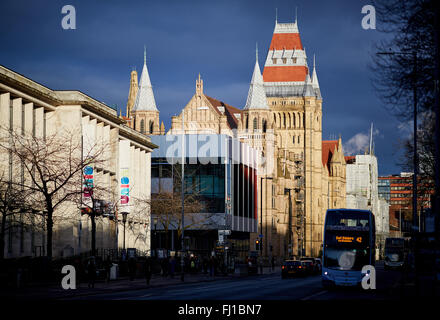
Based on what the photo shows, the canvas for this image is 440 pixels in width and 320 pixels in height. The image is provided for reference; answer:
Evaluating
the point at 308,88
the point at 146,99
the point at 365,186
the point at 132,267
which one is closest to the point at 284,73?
the point at 308,88

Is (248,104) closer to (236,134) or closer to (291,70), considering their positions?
(236,134)

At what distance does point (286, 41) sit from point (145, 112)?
136 ft

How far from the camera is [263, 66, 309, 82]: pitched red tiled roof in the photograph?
16412 centimetres

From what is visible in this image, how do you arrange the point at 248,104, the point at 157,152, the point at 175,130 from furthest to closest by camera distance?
the point at 248,104, the point at 175,130, the point at 157,152

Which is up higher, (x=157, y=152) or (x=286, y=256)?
(x=157, y=152)

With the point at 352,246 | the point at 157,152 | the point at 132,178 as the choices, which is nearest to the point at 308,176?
the point at 157,152

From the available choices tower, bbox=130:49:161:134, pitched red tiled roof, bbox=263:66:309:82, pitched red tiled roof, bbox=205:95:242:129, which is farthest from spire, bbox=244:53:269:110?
pitched red tiled roof, bbox=263:66:309:82

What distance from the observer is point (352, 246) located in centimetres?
3803

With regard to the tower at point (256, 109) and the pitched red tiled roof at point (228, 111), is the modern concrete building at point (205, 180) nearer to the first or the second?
the tower at point (256, 109)

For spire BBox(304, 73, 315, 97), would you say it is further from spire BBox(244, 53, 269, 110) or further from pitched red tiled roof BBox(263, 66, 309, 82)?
spire BBox(244, 53, 269, 110)

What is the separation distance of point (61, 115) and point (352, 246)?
29274 mm

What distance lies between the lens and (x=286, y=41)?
549ft

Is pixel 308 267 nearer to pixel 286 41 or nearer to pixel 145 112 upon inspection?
pixel 145 112

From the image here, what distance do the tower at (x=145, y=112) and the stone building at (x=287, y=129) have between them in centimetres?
621
